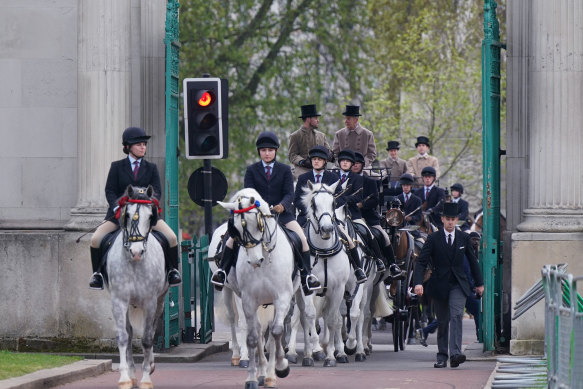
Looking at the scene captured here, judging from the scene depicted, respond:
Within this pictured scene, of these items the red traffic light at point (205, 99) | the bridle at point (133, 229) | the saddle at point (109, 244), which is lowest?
the saddle at point (109, 244)

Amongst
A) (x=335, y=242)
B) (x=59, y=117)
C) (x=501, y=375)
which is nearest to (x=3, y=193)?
(x=59, y=117)

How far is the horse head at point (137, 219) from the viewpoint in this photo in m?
16.0

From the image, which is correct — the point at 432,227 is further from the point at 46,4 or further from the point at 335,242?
the point at 46,4

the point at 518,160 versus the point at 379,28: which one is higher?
the point at 379,28

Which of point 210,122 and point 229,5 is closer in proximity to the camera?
point 210,122

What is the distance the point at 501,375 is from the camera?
666 inches

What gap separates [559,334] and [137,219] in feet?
15.9

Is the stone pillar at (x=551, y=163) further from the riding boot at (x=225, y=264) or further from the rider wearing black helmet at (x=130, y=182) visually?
the rider wearing black helmet at (x=130, y=182)

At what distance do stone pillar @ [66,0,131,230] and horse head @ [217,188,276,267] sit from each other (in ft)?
17.7

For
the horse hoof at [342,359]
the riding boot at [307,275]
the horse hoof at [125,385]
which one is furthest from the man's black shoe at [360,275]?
the horse hoof at [125,385]

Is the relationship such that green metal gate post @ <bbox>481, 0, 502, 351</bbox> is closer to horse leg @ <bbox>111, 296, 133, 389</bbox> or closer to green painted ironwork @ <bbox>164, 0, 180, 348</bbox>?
green painted ironwork @ <bbox>164, 0, 180, 348</bbox>

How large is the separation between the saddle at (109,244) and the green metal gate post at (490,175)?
568 cm

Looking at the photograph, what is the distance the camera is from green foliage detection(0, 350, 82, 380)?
655 inches

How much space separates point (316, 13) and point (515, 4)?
26274mm
